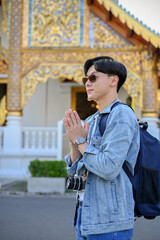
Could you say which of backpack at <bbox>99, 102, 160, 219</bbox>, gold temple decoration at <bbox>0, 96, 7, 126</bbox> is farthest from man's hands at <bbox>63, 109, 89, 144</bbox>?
gold temple decoration at <bbox>0, 96, 7, 126</bbox>

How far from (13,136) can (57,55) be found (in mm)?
2767

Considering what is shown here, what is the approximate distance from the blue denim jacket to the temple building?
7580 mm

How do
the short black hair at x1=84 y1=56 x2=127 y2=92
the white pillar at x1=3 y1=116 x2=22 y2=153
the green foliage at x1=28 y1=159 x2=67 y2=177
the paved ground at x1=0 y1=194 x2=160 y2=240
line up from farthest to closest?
the white pillar at x1=3 y1=116 x2=22 y2=153
the green foliage at x1=28 y1=159 x2=67 y2=177
the paved ground at x1=0 y1=194 x2=160 y2=240
the short black hair at x1=84 y1=56 x2=127 y2=92

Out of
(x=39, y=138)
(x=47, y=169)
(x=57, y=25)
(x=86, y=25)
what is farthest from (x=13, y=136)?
(x=86, y=25)

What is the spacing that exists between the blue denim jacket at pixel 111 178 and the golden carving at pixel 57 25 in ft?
26.2

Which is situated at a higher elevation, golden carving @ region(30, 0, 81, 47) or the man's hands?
golden carving @ region(30, 0, 81, 47)

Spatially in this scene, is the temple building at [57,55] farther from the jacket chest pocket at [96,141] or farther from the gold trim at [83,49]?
the jacket chest pocket at [96,141]

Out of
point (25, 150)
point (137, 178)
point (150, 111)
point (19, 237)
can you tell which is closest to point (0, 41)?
point (25, 150)

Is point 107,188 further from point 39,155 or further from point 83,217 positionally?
point 39,155

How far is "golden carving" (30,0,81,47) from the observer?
921cm

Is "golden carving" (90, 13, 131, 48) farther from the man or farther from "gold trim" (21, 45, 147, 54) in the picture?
the man

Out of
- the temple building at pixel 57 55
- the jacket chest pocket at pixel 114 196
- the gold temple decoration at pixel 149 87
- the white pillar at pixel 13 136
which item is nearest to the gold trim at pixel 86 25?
the temple building at pixel 57 55

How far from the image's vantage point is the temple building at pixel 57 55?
29.5ft

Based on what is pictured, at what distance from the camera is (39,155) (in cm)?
947
